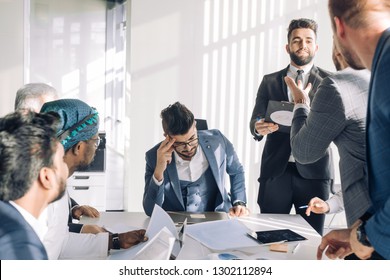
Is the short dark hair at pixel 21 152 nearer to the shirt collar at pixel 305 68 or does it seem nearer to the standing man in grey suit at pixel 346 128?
the standing man in grey suit at pixel 346 128

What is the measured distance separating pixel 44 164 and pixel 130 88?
0.81 metres

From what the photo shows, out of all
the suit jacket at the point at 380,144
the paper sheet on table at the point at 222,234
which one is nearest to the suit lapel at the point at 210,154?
the paper sheet on table at the point at 222,234

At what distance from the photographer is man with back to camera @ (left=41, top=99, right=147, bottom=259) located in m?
1.64

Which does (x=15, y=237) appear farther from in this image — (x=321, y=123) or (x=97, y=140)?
(x=321, y=123)

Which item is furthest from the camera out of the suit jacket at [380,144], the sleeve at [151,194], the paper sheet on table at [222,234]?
the sleeve at [151,194]

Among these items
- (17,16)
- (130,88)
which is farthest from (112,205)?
(17,16)

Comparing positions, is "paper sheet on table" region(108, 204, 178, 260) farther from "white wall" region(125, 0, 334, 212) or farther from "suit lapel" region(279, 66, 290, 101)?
"suit lapel" region(279, 66, 290, 101)

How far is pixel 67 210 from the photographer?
5.74 ft

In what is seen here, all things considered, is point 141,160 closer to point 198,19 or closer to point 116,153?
point 116,153

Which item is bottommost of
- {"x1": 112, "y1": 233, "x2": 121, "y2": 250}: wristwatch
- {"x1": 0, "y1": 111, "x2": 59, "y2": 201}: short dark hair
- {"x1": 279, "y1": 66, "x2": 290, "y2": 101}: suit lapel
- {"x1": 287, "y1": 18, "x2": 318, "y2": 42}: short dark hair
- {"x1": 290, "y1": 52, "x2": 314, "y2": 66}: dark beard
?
{"x1": 112, "y1": 233, "x2": 121, "y2": 250}: wristwatch

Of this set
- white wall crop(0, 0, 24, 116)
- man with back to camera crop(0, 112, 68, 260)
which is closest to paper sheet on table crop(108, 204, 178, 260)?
man with back to camera crop(0, 112, 68, 260)

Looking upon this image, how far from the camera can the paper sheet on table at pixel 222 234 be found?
68.0 inches

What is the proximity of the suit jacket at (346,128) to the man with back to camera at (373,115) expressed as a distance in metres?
0.10

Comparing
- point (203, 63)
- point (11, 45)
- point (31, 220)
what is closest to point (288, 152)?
point (203, 63)
